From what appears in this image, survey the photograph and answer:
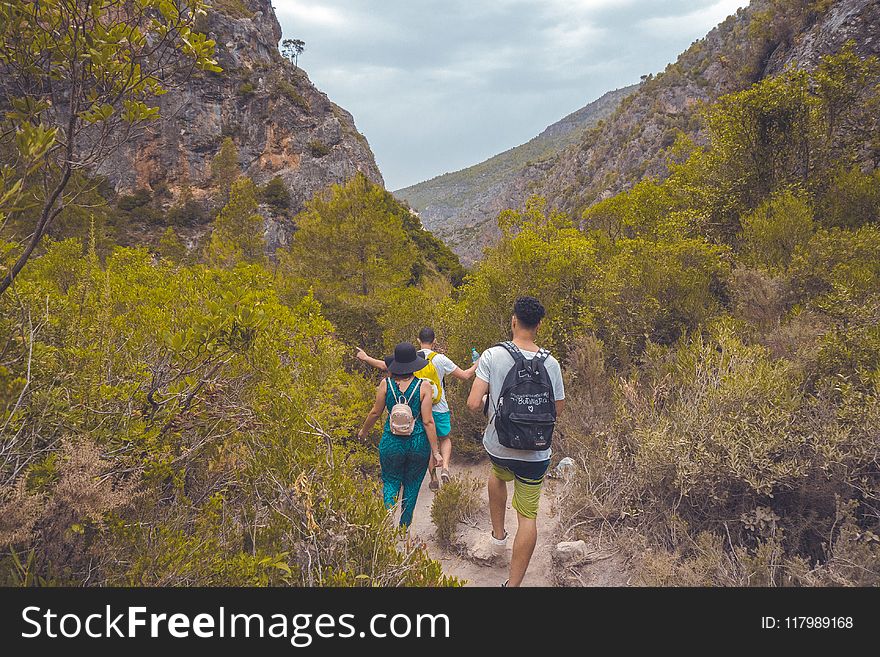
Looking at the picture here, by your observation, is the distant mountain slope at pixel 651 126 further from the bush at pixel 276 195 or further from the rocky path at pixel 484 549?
the bush at pixel 276 195

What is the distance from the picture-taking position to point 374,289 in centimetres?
1149

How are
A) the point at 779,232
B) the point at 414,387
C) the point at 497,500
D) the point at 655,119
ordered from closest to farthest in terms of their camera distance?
the point at 497,500, the point at 414,387, the point at 779,232, the point at 655,119

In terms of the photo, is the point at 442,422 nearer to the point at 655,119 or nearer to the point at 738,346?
the point at 738,346

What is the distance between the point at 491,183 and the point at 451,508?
116m

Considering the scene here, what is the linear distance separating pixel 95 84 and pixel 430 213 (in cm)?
12687

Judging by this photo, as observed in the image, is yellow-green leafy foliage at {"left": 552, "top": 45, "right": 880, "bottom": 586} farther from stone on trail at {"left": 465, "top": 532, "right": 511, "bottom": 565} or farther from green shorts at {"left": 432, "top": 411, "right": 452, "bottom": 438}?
green shorts at {"left": 432, "top": 411, "right": 452, "bottom": 438}

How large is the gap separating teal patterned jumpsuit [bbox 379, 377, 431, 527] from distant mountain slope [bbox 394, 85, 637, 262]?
7717 cm

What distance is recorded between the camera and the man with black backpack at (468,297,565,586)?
2.86m

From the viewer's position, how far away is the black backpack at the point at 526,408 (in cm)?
284

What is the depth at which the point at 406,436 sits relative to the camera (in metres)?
3.54

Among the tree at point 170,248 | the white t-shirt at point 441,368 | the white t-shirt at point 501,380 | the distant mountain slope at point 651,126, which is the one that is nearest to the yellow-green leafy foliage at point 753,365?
the white t-shirt at point 501,380

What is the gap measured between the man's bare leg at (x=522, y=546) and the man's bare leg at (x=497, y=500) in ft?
1.00

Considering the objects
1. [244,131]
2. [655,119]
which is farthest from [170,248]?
[655,119]
